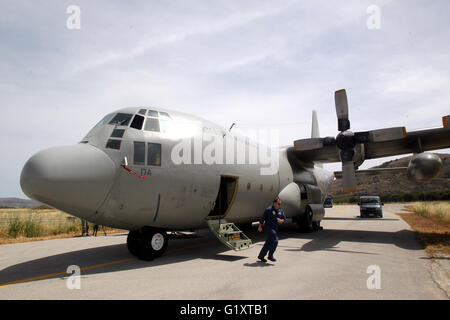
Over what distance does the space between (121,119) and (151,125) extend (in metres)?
0.76

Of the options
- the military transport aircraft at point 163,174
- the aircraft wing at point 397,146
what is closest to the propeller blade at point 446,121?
the military transport aircraft at point 163,174

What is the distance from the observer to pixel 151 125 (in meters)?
7.80

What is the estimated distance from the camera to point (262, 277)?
619 centimetres

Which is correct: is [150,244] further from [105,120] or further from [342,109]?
[342,109]

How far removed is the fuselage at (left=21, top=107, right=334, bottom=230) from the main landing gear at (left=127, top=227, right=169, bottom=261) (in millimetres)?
259

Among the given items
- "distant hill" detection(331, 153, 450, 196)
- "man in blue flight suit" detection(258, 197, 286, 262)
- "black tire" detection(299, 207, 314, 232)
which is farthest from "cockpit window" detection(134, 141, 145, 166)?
"distant hill" detection(331, 153, 450, 196)

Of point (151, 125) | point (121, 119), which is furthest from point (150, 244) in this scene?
point (121, 119)

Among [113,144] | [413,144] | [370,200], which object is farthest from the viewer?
[370,200]

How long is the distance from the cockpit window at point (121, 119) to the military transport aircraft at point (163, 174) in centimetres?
2

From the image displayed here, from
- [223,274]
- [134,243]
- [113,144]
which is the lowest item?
[223,274]
